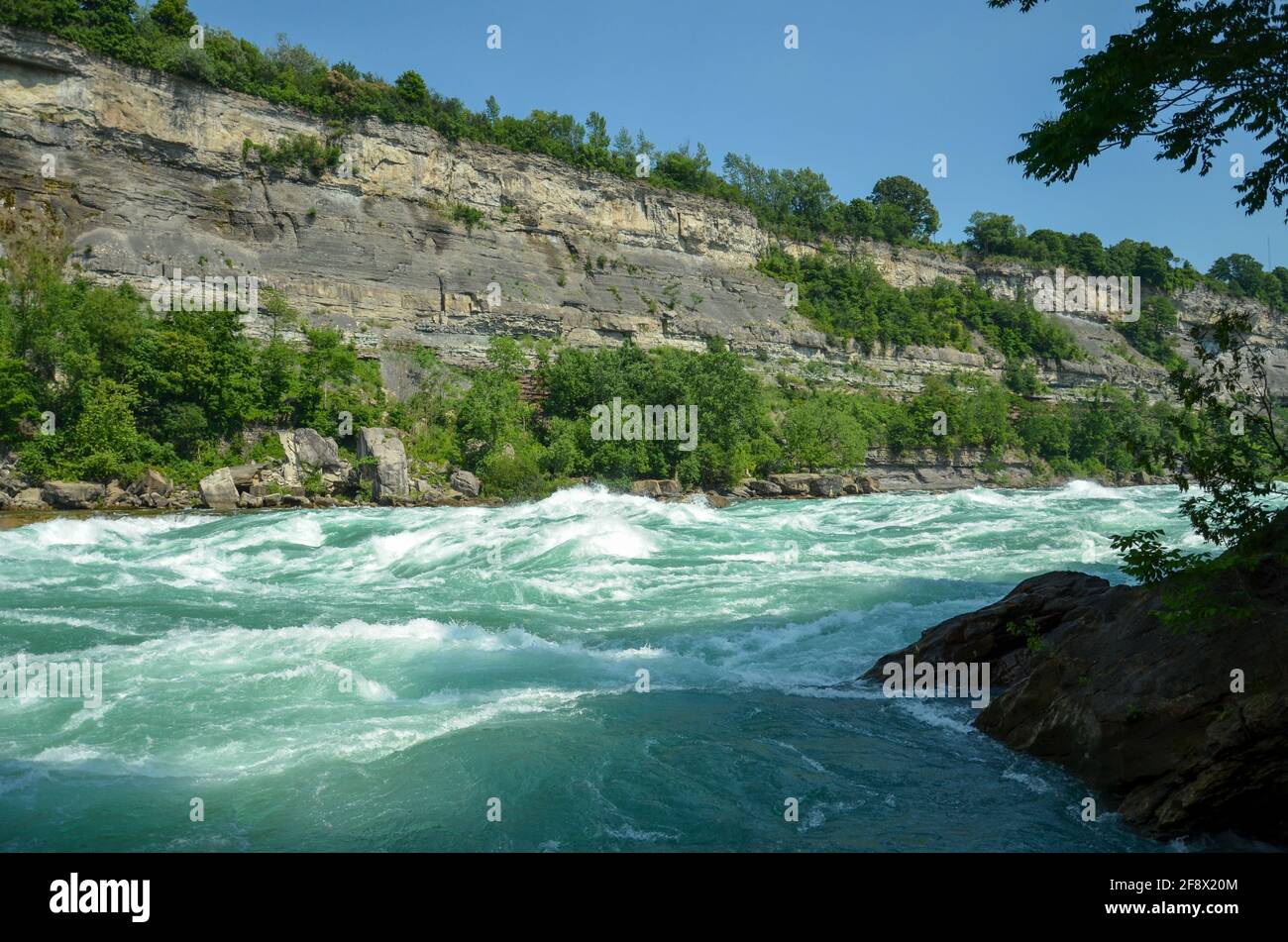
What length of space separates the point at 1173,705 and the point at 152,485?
35661mm

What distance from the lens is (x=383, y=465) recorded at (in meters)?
36.9

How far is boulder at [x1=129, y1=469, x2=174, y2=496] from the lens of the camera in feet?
107

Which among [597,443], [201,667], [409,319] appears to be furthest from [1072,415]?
[201,667]

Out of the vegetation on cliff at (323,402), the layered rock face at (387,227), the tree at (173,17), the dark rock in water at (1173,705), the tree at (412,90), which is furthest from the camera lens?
the tree at (412,90)

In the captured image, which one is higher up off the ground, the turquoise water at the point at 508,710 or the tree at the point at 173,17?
the tree at the point at 173,17

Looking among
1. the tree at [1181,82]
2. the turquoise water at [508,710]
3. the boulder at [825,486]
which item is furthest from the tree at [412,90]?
the tree at [1181,82]

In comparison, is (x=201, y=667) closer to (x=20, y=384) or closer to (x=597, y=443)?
(x=20, y=384)

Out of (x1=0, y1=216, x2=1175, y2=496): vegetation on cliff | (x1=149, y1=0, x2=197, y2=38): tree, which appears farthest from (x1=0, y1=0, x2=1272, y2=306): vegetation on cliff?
(x1=0, y1=216, x2=1175, y2=496): vegetation on cliff

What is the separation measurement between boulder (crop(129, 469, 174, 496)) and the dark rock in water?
109ft

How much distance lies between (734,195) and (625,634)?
7083cm

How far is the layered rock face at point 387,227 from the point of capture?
144 ft

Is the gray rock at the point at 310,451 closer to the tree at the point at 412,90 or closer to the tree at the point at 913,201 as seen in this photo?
the tree at the point at 412,90

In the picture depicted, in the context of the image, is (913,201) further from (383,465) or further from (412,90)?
(383,465)

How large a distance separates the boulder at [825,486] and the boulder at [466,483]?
66.0 feet
